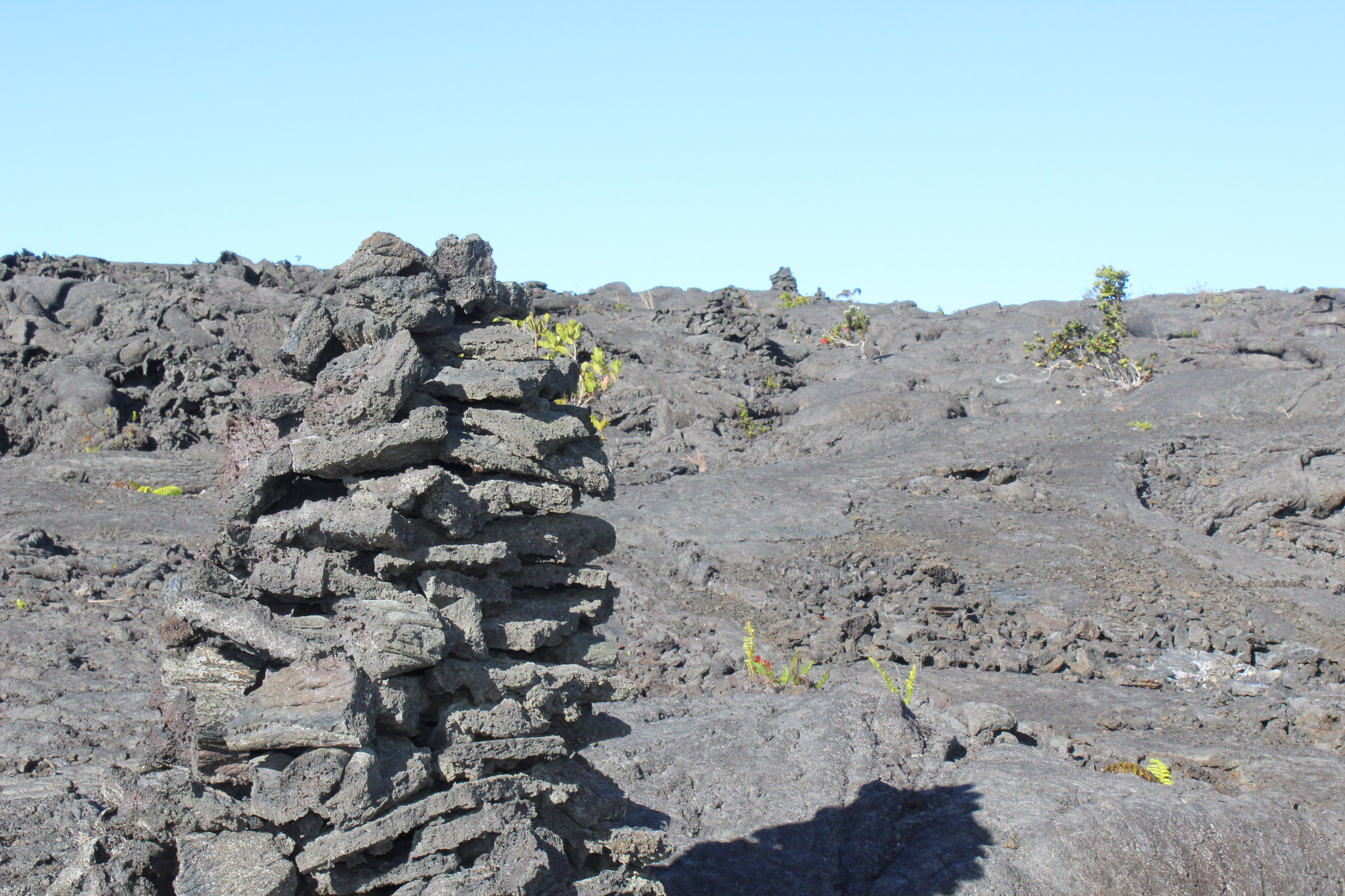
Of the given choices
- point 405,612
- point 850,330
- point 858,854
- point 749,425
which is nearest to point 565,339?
point 749,425

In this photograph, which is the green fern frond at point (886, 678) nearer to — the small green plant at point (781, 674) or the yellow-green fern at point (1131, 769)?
the small green plant at point (781, 674)

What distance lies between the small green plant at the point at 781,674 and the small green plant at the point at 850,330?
837 inches

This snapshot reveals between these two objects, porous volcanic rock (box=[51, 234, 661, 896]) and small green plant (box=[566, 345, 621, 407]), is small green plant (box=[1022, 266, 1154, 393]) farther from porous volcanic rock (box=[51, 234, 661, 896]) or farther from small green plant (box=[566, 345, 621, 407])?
porous volcanic rock (box=[51, 234, 661, 896])

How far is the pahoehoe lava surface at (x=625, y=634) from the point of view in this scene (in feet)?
15.8

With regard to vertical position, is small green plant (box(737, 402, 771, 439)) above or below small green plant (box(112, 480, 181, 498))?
above

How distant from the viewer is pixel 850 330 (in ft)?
106

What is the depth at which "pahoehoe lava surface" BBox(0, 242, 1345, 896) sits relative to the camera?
482 centimetres

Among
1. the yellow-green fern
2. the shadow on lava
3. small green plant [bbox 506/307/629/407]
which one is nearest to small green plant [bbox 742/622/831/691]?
the yellow-green fern

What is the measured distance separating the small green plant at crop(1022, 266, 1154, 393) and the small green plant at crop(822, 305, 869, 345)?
511 cm

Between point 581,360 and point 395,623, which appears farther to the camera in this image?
point 581,360

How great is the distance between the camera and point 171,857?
4.84 metres

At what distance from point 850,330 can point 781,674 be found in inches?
879

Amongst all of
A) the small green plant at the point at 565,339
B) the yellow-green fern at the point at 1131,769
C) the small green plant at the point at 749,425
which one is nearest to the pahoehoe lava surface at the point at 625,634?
the yellow-green fern at the point at 1131,769

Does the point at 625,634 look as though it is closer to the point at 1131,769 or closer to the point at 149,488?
the point at 1131,769
